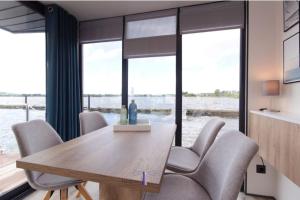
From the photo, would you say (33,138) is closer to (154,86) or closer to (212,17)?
(154,86)

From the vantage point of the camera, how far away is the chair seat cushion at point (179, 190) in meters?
1.15

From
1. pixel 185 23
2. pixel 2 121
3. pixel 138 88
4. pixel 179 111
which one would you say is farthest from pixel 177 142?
pixel 2 121

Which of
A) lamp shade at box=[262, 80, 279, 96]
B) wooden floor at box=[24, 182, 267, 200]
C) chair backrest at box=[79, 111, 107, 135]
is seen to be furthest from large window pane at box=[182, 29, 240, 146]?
chair backrest at box=[79, 111, 107, 135]

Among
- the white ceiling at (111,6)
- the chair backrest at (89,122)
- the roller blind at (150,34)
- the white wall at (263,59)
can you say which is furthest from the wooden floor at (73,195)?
the white ceiling at (111,6)

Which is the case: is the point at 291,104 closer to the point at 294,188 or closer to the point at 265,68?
the point at 265,68

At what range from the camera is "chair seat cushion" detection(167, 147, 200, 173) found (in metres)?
1.70

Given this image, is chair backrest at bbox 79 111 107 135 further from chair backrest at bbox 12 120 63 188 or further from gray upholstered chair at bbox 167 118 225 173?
gray upholstered chair at bbox 167 118 225 173

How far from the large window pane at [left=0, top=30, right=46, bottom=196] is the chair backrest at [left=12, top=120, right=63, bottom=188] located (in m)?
0.98

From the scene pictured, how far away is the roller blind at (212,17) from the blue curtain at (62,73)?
1762mm

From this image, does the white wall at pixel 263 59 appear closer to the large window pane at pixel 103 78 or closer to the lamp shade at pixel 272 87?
the lamp shade at pixel 272 87

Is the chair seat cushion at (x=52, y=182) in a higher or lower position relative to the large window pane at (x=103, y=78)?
lower

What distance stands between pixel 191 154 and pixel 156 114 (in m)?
1.14

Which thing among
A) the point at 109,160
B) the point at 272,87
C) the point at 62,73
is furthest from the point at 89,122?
the point at 272,87

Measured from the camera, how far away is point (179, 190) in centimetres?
123
